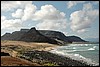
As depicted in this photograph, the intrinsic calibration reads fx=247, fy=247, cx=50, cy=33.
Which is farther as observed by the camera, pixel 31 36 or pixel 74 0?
pixel 31 36

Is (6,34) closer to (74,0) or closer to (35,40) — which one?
(35,40)

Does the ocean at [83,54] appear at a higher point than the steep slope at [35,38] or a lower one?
higher

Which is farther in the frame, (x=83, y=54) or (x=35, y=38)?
(x=35, y=38)

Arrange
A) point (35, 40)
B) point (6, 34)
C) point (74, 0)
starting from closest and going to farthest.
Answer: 1. point (74, 0)
2. point (35, 40)
3. point (6, 34)

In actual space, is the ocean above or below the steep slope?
above

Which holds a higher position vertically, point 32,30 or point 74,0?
point 74,0

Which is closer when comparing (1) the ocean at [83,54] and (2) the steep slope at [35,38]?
(1) the ocean at [83,54]

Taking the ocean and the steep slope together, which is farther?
the steep slope

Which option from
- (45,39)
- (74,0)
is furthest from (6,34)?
(74,0)

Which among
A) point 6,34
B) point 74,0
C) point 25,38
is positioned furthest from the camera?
point 6,34

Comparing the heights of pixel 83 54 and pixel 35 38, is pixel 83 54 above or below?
above
